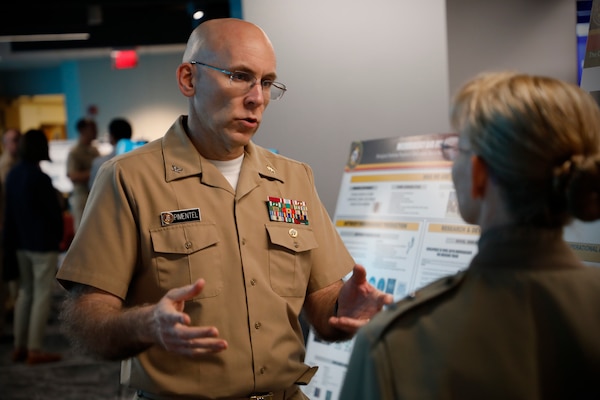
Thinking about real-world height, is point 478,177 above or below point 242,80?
below

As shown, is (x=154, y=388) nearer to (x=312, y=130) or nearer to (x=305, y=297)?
(x=305, y=297)

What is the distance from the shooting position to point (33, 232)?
5.54 metres

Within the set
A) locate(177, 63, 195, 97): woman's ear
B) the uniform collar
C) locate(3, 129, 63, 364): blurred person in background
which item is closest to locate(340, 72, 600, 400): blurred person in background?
the uniform collar

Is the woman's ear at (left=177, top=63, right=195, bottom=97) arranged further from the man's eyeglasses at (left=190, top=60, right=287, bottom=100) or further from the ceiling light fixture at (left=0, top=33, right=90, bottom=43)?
the ceiling light fixture at (left=0, top=33, right=90, bottom=43)

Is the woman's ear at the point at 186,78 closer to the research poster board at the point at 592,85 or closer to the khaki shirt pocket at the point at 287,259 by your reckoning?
the khaki shirt pocket at the point at 287,259

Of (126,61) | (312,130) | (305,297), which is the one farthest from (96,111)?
(305,297)

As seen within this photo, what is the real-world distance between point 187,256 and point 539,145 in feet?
3.47

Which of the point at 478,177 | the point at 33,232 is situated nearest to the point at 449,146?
the point at 478,177

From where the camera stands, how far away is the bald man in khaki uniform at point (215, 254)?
5.79 ft

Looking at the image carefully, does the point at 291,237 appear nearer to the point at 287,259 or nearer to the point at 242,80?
the point at 287,259

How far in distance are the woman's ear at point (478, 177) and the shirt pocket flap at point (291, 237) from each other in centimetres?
91

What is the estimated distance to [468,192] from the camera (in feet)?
3.63

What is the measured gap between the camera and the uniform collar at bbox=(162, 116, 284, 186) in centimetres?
191

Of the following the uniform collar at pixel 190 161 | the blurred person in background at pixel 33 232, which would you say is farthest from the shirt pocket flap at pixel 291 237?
the blurred person in background at pixel 33 232
